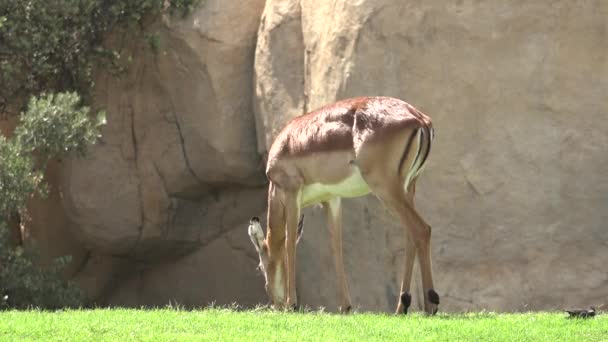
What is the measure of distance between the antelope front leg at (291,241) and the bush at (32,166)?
3789 millimetres

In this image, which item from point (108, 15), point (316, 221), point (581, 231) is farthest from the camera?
point (108, 15)

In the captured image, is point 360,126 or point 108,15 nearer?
point 360,126

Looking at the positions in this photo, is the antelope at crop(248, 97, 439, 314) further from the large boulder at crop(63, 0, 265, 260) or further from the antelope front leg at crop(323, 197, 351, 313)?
the large boulder at crop(63, 0, 265, 260)

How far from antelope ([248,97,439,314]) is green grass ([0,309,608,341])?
0.89m

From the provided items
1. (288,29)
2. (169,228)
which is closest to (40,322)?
(288,29)

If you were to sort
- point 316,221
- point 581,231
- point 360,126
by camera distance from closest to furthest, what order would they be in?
1. point 360,126
2. point 581,231
3. point 316,221

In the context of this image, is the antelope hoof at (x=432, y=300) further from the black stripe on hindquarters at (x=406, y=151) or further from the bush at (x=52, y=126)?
the bush at (x=52, y=126)

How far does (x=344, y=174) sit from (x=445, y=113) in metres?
2.19

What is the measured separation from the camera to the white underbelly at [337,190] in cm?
1146

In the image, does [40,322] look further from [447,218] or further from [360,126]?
[447,218]

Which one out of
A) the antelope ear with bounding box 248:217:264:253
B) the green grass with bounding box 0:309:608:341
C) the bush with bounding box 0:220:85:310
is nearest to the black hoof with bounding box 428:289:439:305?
the green grass with bounding box 0:309:608:341

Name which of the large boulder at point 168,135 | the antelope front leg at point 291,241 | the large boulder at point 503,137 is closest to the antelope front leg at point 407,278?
the antelope front leg at point 291,241

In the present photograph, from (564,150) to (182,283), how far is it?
22.2 ft

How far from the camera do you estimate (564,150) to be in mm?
12969
